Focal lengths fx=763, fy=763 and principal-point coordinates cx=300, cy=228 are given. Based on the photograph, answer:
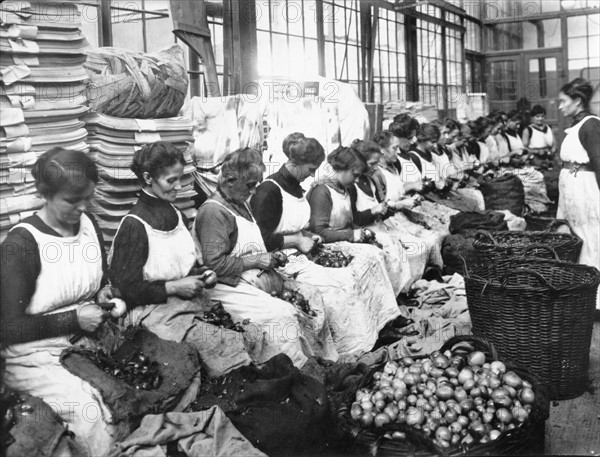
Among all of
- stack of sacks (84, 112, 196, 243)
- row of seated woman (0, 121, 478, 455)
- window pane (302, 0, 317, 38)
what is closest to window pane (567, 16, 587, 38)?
window pane (302, 0, 317, 38)

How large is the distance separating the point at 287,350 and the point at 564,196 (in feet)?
11.2

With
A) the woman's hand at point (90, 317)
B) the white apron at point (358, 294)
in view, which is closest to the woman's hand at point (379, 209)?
the white apron at point (358, 294)

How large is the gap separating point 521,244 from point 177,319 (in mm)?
2936

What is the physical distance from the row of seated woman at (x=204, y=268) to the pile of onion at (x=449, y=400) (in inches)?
28.9

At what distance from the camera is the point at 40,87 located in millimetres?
3873

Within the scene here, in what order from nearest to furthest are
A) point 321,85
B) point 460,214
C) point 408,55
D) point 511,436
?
point 511,436, point 321,85, point 460,214, point 408,55

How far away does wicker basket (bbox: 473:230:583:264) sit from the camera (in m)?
5.62

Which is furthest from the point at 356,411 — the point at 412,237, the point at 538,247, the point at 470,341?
the point at 412,237

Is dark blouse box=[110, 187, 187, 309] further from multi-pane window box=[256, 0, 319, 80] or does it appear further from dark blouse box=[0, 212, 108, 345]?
multi-pane window box=[256, 0, 319, 80]

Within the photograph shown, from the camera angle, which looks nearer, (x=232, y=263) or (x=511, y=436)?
(x=511, y=436)

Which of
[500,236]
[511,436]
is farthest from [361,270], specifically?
[511,436]

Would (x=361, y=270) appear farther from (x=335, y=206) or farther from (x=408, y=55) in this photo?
(x=408, y=55)

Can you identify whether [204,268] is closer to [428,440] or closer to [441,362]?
[441,362]

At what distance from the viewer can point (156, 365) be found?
3.49m
